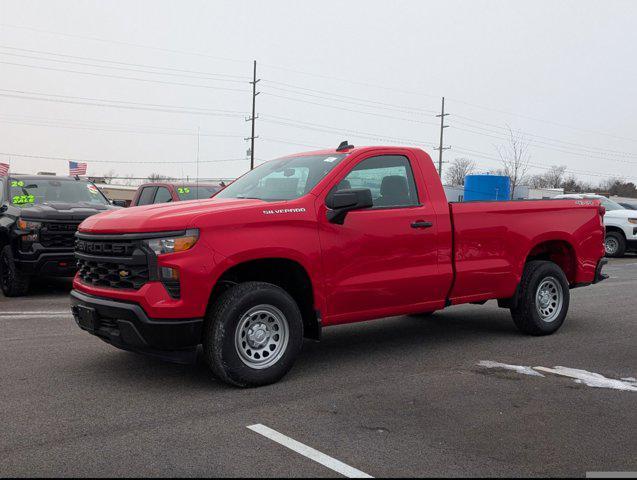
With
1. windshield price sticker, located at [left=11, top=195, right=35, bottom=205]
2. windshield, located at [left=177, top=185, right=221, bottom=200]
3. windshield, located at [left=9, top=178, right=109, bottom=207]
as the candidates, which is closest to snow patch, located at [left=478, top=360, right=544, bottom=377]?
windshield, located at [left=9, top=178, right=109, bottom=207]

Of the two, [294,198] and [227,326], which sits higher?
[294,198]

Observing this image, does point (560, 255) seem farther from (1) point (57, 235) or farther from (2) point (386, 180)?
(1) point (57, 235)

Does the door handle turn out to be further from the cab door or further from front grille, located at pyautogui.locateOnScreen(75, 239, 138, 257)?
front grille, located at pyautogui.locateOnScreen(75, 239, 138, 257)

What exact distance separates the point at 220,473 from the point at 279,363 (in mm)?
1801

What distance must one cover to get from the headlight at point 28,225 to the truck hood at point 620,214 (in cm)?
1631

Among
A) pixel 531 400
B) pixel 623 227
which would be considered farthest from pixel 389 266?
pixel 623 227

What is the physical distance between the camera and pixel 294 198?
593cm

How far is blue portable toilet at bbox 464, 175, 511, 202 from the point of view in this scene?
400 inches

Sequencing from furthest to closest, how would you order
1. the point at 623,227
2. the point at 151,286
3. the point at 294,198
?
the point at 623,227, the point at 294,198, the point at 151,286

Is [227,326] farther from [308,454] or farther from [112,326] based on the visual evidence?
[308,454]

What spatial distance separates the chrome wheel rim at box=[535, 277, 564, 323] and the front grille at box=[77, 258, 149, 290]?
4469mm

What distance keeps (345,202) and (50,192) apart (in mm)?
7419

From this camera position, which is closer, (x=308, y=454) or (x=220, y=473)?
(x=220, y=473)

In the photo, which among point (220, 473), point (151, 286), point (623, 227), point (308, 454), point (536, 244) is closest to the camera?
point (220, 473)
